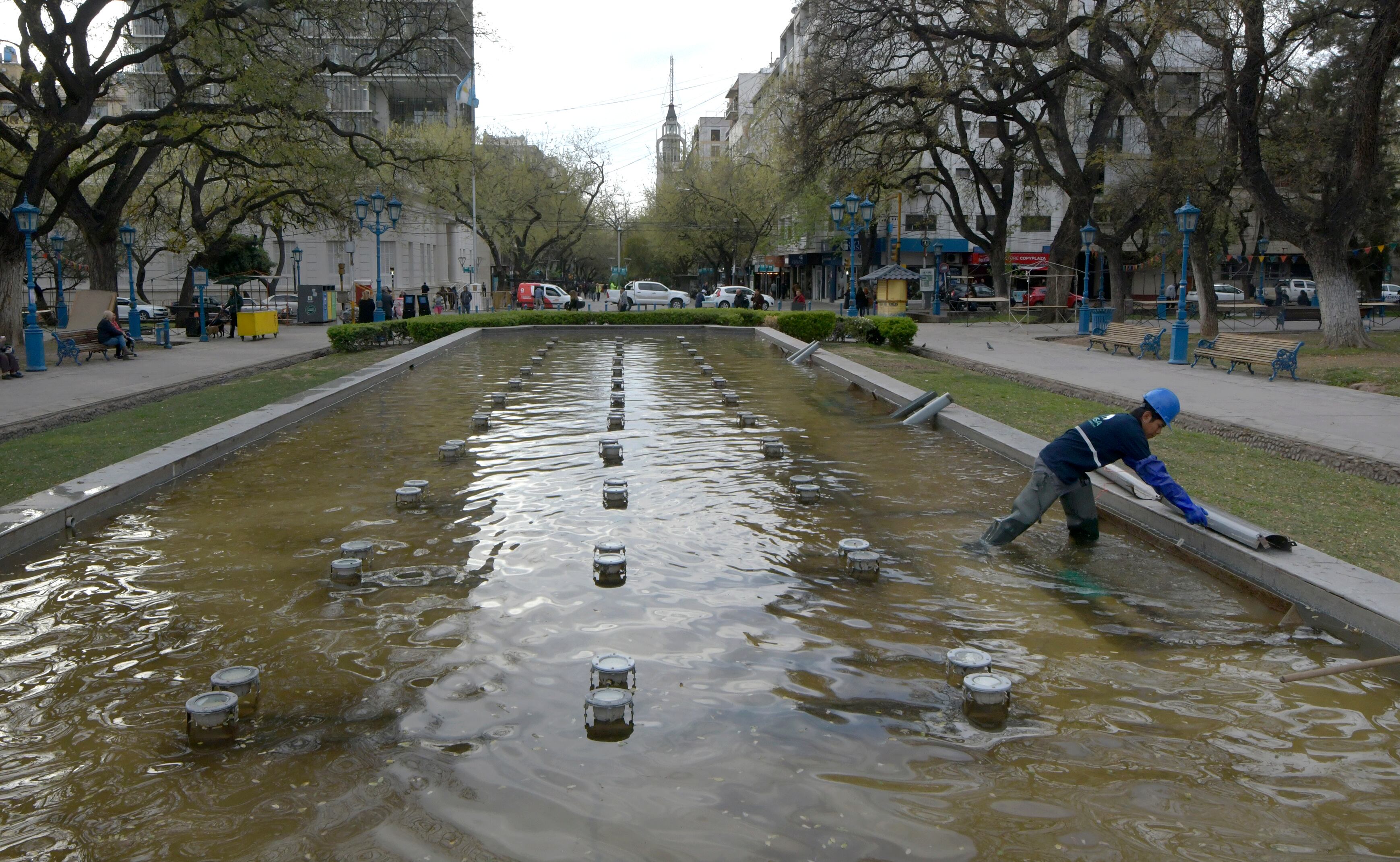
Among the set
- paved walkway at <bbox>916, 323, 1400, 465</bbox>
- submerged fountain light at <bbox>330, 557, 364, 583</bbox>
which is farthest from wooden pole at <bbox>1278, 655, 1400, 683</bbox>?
paved walkway at <bbox>916, 323, 1400, 465</bbox>

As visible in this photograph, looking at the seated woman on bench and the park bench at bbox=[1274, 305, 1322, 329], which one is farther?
the park bench at bbox=[1274, 305, 1322, 329]

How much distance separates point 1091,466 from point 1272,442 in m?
5.59

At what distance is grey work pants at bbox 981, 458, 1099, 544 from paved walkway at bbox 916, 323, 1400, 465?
14.4ft

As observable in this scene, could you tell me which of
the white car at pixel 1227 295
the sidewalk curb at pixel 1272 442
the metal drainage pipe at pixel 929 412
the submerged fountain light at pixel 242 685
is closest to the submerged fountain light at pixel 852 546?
the submerged fountain light at pixel 242 685

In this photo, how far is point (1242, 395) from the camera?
15.7 metres

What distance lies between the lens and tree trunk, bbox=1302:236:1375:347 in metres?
22.2

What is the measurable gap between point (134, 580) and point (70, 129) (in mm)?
18247

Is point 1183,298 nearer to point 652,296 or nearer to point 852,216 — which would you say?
point 852,216

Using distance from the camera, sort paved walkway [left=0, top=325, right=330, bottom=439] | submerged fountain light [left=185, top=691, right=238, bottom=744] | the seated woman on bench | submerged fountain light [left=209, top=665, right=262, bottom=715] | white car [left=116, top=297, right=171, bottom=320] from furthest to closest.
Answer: white car [left=116, top=297, right=171, bottom=320] → the seated woman on bench → paved walkway [left=0, top=325, right=330, bottom=439] → submerged fountain light [left=209, top=665, right=262, bottom=715] → submerged fountain light [left=185, top=691, right=238, bottom=744]

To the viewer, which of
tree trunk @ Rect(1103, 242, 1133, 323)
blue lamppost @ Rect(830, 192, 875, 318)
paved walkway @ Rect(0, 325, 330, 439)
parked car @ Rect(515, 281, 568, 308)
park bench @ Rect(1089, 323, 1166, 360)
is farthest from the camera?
parked car @ Rect(515, 281, 568, 308)

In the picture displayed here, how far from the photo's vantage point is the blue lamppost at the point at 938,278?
4400cm

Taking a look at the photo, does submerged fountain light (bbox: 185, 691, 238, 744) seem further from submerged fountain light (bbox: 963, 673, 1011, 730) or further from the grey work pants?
the grey work pants

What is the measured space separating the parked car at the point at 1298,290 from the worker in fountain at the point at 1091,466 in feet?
149

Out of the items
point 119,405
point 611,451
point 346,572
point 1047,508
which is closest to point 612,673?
point 346,572
